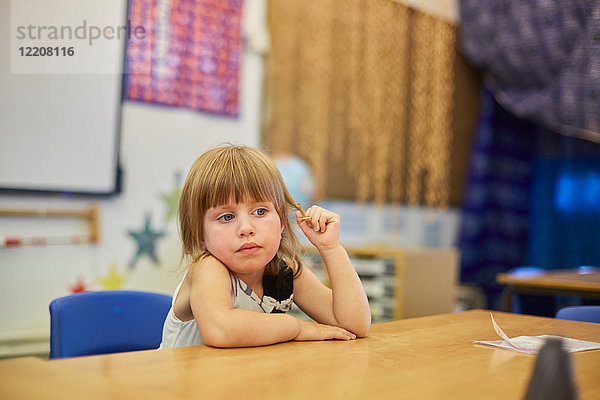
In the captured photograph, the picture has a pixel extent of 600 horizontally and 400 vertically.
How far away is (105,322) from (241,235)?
43cm

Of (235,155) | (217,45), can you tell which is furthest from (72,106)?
(235,155)

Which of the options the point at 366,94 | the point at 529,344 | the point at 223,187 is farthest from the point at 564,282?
the point at 366,94

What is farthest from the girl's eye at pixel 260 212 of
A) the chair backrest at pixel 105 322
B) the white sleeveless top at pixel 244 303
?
the chair backrest at pixel 105 322

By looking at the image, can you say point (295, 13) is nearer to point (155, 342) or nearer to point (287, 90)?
point (287, 90)

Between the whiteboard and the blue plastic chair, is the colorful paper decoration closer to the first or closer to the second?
the whiteboard

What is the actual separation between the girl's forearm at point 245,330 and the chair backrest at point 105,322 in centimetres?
40

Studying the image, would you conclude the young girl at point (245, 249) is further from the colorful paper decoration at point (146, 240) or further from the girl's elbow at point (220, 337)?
the colorful paper decoration at point (146, 240)

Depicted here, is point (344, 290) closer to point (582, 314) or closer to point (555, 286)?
point (582, 314)

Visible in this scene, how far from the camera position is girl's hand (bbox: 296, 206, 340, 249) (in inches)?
49.1

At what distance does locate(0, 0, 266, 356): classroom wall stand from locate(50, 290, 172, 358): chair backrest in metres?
1.38

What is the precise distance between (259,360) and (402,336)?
0.37 meters

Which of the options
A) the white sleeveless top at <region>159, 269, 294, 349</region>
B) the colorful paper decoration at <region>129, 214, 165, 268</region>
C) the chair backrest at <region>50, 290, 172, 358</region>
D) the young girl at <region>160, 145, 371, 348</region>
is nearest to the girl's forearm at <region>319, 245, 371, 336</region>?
the young girl at <region>160, 145, 371, 348</region>

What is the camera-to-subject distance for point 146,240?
3.06 m

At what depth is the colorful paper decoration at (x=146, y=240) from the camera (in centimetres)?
301
